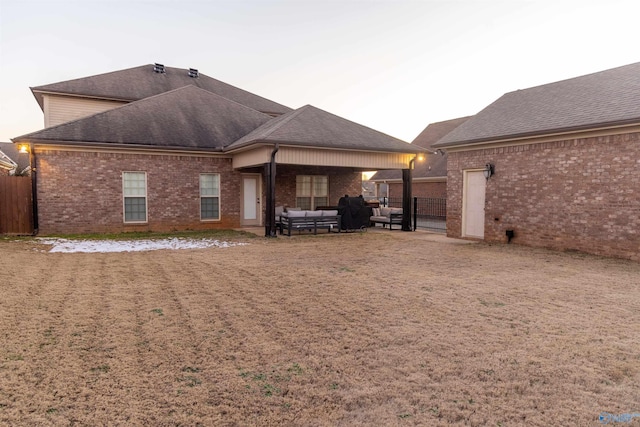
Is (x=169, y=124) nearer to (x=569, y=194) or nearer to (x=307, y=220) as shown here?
(x=307, y=220)

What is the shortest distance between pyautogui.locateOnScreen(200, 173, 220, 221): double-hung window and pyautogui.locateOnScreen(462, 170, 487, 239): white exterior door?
31.9 feet

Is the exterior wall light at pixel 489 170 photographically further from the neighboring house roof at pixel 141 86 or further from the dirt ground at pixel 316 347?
the neighboring house roof at pixel 141 86

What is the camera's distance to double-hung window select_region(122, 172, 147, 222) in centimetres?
1420

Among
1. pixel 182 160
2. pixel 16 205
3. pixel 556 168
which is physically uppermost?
pixel 182 160

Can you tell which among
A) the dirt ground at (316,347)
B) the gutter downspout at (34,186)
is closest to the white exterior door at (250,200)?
the gutter downspout at (34,186)

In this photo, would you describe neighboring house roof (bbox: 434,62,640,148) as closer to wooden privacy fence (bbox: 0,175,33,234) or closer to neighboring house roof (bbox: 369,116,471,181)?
neighboring house roof (bbox: 369,116,471,181)

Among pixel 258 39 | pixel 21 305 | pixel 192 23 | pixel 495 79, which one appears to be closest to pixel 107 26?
pixel 192 23

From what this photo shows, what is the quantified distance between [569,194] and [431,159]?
15782 millimetres

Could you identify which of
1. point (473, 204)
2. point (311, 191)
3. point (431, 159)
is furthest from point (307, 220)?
point (431, 159)

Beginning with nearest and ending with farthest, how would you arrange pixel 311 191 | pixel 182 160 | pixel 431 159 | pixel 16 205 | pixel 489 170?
pixel 489 170
pixel 16 205
pixel 182 160
pixel 311 191
pixel 431 159

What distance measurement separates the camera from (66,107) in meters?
19.0

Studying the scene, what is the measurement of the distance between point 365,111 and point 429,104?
489 cm

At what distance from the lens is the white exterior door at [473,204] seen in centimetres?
1292

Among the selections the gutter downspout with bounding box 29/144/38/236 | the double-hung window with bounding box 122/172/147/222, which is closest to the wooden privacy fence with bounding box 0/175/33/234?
the gutter downspout with bounding box 29/144/38/236
